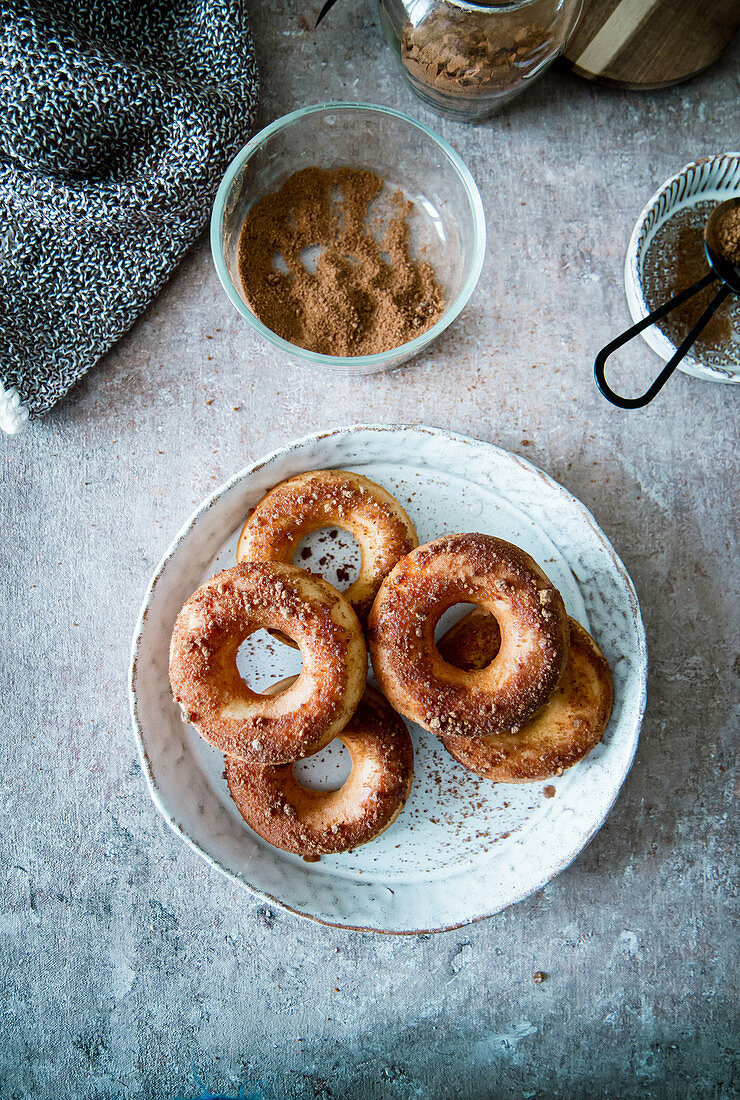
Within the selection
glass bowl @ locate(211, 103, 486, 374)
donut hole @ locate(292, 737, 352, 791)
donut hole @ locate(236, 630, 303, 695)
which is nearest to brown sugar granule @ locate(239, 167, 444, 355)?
glass bowl @ locate(211, 103, 486, 374)

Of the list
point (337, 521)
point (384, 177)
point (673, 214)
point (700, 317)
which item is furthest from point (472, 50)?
point (337, 521)

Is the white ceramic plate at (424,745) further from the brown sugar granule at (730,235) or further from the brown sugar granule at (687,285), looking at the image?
the brown sugar granule at (730,235)

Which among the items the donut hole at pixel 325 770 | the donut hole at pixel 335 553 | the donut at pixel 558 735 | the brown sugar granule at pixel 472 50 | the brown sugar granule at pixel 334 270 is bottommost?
the donut hole at pixel 325 770

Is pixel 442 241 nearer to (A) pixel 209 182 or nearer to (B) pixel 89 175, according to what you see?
(A) pixel 209 182

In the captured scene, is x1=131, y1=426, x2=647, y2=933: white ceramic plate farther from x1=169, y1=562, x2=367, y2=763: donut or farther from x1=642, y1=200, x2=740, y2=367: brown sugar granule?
x1=642, y1=200, x2=740, y2=367: brown sugar granule

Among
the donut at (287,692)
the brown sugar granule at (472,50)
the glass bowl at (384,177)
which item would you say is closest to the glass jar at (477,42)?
the brown sugar granule at (472,50)

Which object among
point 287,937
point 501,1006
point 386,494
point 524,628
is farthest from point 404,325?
point 501,1006

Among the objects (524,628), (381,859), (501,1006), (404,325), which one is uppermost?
(404,325)
